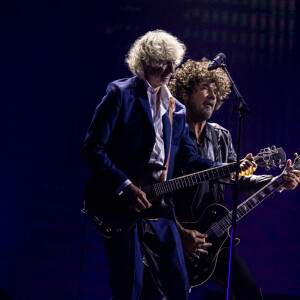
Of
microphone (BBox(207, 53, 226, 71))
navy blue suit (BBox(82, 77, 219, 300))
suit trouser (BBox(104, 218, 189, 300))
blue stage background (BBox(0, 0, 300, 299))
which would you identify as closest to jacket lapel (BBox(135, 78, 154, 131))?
navy blue suit (BBox(82, 77, 219, 300))

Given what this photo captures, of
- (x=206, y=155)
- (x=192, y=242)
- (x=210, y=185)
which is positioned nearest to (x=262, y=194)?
(x=210, y=185)

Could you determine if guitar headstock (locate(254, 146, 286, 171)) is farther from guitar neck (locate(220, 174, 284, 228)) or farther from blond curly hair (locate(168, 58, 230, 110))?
blond curly hair (locate(168, 58, 230, 110))

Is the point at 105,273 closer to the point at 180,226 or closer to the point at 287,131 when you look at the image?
the point at 180,226

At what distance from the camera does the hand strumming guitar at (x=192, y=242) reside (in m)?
3.27

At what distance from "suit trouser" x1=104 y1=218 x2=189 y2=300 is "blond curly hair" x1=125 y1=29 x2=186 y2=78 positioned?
3.17 ft

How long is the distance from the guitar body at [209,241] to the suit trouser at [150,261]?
1.93 ft

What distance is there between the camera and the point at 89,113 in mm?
4453

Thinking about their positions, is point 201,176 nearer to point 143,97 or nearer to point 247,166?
point 247,166

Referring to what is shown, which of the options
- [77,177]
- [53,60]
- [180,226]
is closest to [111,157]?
[180,226]

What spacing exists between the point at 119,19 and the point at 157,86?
5.76ft

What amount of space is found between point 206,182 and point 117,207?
977 millimetres

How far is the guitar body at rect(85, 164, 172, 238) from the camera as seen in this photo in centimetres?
260

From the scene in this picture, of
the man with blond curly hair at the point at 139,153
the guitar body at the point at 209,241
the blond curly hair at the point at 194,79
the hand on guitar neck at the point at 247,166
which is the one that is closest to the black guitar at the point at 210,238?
the guitar body at the point at 209,241

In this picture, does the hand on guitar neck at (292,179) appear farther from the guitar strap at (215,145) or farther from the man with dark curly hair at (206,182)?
the guitar strap at (215,145)
